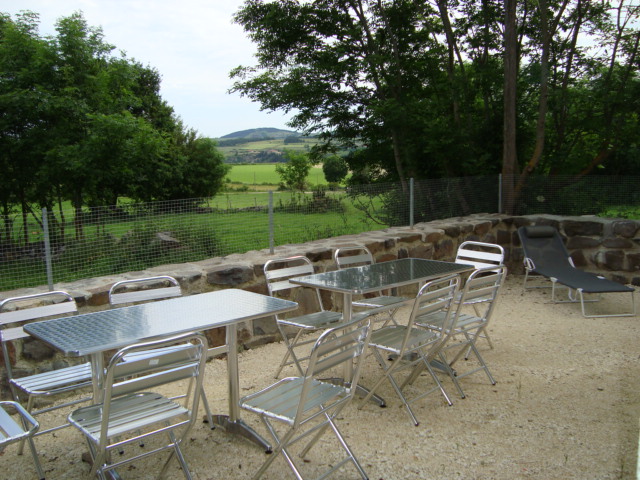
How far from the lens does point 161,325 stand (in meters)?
2.70

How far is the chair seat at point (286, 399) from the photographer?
7.95ft

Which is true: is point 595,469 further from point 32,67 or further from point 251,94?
point 32,67

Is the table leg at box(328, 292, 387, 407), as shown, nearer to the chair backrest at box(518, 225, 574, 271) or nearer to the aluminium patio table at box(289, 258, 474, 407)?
the aluminium patio table at box(289, 258, 474, 407)

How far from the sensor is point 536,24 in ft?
32.2

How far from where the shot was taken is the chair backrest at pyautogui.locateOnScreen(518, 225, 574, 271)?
662 cm

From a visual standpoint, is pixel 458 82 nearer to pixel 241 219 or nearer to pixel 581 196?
pixel 581 196

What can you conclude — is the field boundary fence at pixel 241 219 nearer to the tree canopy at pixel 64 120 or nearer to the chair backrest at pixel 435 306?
the chair backrest at pixel 435 306

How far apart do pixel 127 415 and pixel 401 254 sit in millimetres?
4528

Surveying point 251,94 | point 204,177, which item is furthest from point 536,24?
point 204,177

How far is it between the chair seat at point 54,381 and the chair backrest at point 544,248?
208 inches

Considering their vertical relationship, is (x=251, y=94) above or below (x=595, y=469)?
above

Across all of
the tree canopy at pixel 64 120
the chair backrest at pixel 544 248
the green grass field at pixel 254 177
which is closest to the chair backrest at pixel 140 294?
the chair backrest at pixel 544 248

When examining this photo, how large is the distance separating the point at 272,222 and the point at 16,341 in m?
2.59

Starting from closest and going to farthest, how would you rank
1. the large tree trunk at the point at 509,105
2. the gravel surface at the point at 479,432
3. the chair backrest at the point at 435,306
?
the gravel surface at the point at 479,432 < the chair backrest at the point at 435,306 < the large tree trunk at the point at 509,105
